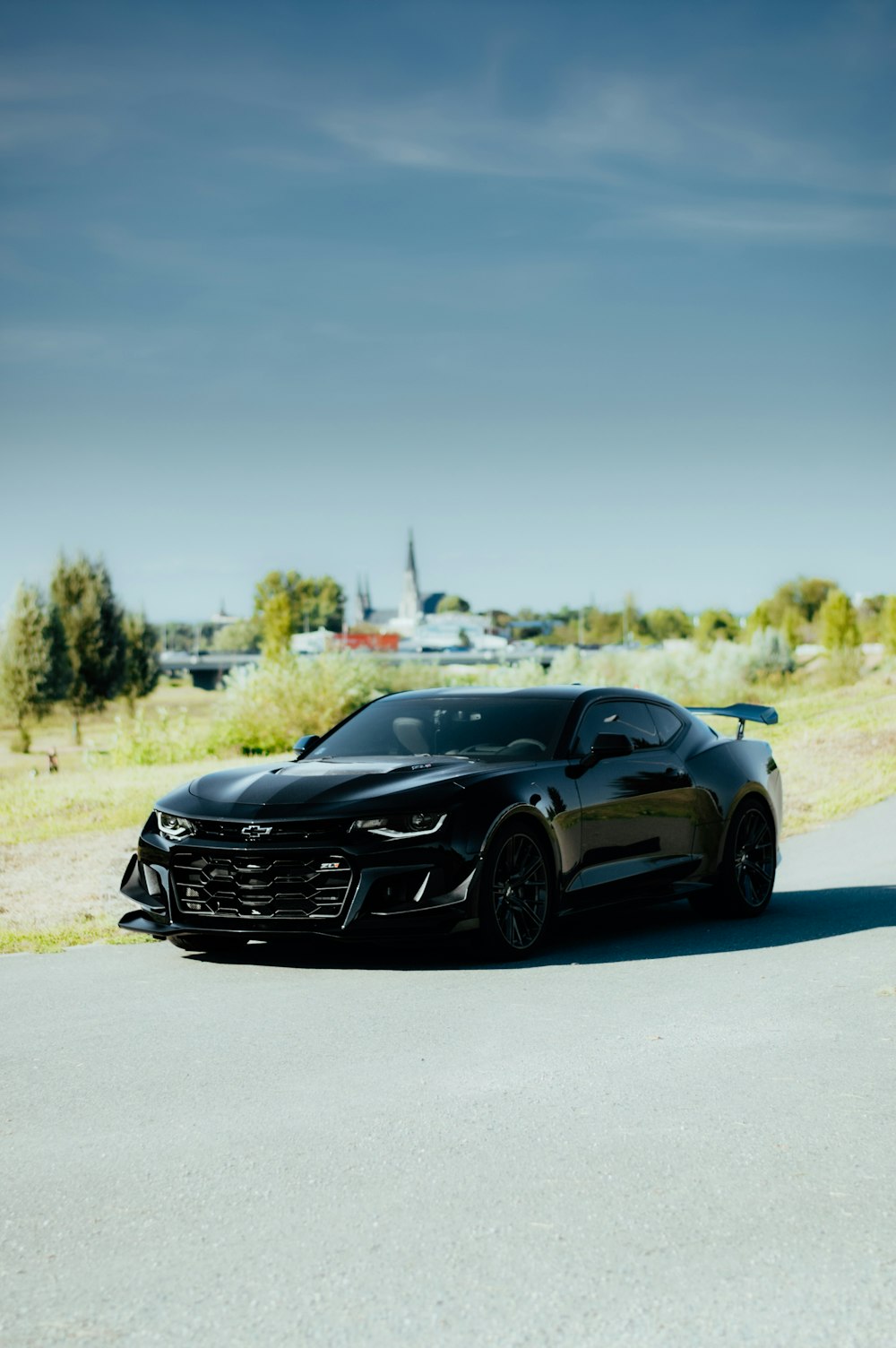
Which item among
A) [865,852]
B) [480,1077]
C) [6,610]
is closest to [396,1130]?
[480,1077]

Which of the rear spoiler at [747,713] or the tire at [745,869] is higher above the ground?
the rear spoiler at [747,713]

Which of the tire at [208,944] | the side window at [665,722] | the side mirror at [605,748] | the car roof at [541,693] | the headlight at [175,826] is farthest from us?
the side window at [665,722]

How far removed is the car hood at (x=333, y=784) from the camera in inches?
311

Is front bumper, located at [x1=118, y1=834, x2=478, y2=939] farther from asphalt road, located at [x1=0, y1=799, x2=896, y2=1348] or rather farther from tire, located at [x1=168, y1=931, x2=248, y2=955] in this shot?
tire, located at [x1=168, y1=931, x2=248, y2=955]

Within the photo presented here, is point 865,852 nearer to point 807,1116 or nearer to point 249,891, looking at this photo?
point 249,891

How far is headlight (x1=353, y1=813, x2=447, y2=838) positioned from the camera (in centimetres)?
774

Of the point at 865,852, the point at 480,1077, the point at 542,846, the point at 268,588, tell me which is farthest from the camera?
the point at 268,588

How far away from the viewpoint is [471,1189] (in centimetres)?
441

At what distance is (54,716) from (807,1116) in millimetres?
65868

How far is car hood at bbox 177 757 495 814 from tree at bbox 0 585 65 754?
58.4 metres

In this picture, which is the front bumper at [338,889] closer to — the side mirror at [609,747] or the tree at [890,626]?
the side mirror at [609,747]

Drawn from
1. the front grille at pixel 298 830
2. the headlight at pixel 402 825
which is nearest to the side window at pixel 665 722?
the headlight at pixel 402 825

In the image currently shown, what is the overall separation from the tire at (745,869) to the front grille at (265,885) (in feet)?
10.3

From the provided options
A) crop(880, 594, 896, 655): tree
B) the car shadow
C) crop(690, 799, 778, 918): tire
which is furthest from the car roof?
crop(880, 594, 896, 655): tree
